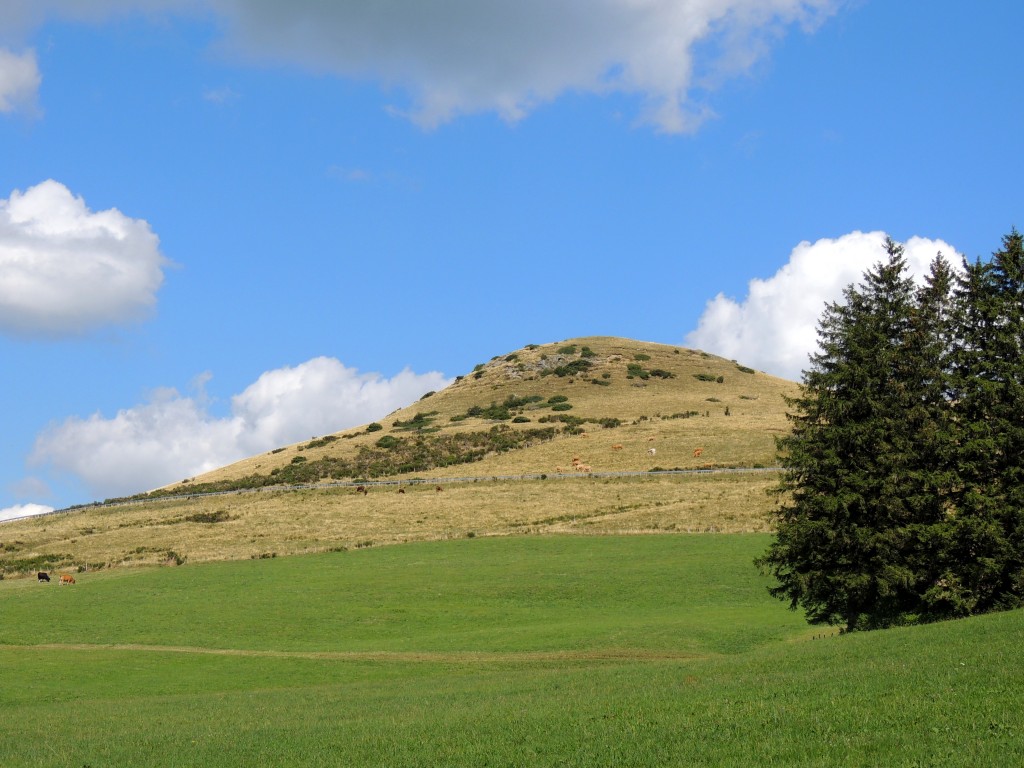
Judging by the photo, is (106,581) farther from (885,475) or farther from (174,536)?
(885,475)

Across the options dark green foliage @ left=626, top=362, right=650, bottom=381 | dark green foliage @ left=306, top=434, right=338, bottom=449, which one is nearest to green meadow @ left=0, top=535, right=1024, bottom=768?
dark green foliage @ left=306, top=434, right=338, bottom=449

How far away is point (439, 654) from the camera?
124 feet

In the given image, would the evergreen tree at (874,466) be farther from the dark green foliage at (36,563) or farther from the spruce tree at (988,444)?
the dark green foliage at (36,563)

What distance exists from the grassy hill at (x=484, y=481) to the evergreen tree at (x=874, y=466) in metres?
26.9

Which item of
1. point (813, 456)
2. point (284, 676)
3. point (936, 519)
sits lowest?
point (284, 676)

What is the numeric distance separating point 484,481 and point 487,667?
55941 mm

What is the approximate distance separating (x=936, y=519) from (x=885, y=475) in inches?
95.1

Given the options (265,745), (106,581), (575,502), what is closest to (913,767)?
(265,745)

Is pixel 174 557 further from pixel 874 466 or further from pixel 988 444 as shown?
pixel 988 444

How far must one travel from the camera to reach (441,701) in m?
24.9

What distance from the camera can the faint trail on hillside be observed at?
1389 inches

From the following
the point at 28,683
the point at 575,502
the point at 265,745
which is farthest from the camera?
the point at 575,502

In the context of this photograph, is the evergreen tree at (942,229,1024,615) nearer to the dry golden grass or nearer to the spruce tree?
the spruce tree

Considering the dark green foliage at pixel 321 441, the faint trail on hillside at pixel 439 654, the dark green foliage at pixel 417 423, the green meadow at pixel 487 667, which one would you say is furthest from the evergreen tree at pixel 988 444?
the dark green foliage at pixel 321 441
